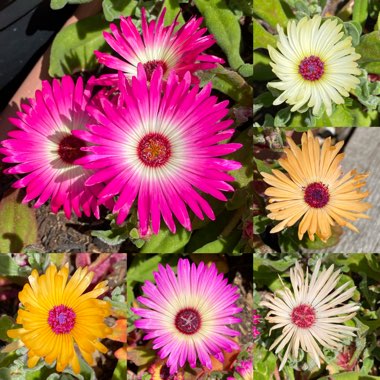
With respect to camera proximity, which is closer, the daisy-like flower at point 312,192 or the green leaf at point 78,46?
the daisy-like flower at point 312,192

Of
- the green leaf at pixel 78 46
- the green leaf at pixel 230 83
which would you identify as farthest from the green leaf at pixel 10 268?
the green leaf at pixel 230 83

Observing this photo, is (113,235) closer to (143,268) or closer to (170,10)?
(143,268)

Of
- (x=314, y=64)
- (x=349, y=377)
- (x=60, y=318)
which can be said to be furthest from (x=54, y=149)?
(x=349, y=377)

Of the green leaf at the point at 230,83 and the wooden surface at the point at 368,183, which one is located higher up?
the green leaf at the point at 230,83

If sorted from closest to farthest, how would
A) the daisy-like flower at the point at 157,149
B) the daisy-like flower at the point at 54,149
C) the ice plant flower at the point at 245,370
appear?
the daisy-like flower at the point at 157,149, the daisy-like flower at the point at 54,149, the ice plant flower at the point at 245,370

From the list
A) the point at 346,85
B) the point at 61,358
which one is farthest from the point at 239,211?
the point at 61,358

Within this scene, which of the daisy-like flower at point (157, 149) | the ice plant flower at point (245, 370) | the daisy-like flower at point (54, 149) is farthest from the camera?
the ice plant flower at point (245, 370)

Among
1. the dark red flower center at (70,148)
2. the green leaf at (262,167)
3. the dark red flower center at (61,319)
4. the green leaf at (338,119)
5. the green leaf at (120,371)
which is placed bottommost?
the green leaf at (120,371)

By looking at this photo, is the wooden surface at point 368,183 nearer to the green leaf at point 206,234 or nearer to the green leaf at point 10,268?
the green leaf at point 206,234
